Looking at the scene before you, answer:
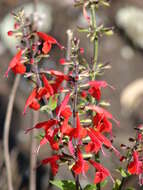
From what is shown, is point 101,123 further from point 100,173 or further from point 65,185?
point 65,185

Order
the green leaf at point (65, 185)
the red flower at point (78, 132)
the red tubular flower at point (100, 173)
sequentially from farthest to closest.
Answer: the green leaf at point (65, 185) < the red tubular flower at point (100, 173) < the red flower at point (78, 132)

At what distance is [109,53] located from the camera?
465 centimetres

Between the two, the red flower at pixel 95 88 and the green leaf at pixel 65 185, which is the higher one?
the red flower at pixel 95 88

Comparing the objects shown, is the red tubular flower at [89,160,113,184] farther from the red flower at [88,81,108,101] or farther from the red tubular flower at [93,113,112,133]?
the red flower at [88,81,108,101]

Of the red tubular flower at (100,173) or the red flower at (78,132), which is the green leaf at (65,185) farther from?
the red flower at (78,132)

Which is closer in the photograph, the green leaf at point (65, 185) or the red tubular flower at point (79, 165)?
the red tubular flower at point (79, 165)

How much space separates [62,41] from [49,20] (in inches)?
14.3

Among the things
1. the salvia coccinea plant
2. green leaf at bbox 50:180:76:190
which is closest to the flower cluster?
the salvia coccinea plant

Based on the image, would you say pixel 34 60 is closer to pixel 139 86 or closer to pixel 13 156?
pixel 13 156

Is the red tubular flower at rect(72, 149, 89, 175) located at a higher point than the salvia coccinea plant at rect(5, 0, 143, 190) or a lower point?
lower

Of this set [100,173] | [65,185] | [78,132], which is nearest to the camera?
[78,132]

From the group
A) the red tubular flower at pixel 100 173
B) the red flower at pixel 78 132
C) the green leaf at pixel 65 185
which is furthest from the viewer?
the green leaf at pixel 65 185

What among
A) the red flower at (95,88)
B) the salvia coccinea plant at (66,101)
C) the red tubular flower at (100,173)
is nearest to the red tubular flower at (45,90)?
the salvia coccinea plant at (66,101)

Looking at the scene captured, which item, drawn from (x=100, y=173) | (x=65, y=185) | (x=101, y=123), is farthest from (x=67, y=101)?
(x=65, y=185)
